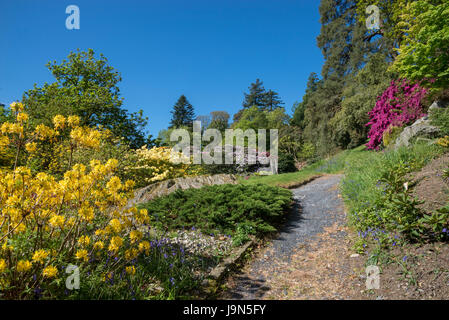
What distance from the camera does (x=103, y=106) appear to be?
42.5 feet

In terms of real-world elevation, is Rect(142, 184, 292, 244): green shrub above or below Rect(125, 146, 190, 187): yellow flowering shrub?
below

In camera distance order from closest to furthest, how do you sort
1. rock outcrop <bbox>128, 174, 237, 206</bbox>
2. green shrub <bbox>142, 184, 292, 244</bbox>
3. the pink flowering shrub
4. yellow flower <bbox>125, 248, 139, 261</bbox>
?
yellow flower <bbox>125, 248, 139, 261</bbox>, green shrub <bbox>142, 184, 292, 244</bbox>, rock outcrop <bbox>128, 174, 237, 206</bbox>, the pink flowering shrub

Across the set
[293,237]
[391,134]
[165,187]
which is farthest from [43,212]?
[391,134]

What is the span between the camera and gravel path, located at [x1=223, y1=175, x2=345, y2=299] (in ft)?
9.70

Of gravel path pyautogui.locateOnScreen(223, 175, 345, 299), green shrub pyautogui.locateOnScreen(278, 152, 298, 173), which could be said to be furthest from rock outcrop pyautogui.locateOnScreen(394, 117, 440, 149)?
green shrub pyautogui.locateOnScreen(278, 152, 298, 173)

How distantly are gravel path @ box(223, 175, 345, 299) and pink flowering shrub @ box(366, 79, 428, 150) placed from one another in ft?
16.6

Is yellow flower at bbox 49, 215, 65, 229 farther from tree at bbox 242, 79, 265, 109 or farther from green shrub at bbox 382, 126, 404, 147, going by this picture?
tree at bbox 242, 79, 265, 109

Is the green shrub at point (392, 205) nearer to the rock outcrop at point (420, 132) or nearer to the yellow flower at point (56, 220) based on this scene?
the rock outcrop at point (420, 132)

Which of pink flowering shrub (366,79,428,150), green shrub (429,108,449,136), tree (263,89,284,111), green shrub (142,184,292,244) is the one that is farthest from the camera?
tree (263,89,284,111)

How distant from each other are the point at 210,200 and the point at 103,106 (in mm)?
10787

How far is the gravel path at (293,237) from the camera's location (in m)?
2.96
